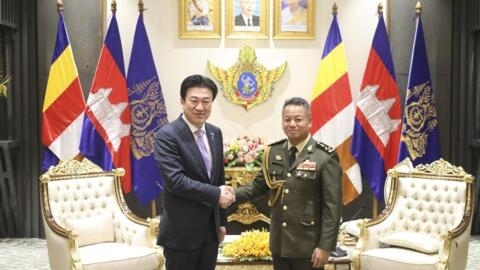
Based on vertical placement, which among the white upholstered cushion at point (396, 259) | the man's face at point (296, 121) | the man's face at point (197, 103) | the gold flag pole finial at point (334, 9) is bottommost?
the white upholstered cushion at point (396, 259)

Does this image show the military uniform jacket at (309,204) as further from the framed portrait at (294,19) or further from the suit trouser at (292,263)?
Result: the framed portrait at (294,19)

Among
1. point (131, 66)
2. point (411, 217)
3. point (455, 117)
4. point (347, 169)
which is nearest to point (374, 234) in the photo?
point (411, 217)

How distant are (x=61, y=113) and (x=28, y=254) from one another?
1306 mm

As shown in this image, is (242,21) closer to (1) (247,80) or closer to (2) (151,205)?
(1) (247,80)

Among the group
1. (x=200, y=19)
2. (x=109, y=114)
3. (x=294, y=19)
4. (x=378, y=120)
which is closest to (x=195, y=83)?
(x=109, y=114)

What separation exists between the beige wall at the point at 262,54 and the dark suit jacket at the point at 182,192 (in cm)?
319

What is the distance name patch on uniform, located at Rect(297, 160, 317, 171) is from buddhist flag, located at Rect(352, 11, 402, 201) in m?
2.91

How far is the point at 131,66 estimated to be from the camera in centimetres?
534

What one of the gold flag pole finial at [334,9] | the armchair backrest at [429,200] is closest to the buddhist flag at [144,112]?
the gold flag pole finial at [334,9]

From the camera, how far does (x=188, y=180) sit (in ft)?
7.95

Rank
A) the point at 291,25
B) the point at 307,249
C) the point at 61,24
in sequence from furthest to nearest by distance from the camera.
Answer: the point at 291,25, the point at 61,24, the point at 307,249

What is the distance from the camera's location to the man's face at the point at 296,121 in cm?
252

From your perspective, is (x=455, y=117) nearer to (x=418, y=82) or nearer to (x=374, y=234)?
(x=418, y=82)

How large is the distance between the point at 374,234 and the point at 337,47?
6.85 ft
